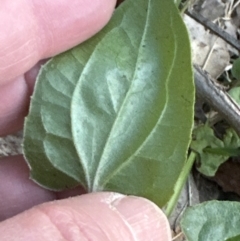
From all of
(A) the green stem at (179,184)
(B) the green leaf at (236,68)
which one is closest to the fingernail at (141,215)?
(A) the green stem at (179,184)

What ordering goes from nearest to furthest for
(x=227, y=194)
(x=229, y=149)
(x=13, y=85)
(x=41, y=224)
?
(x=41, y=224) → (x=13, y=85) → (x=229, y=149) → (x=227, y=194)

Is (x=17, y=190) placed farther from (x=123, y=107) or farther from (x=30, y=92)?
(x=123, y=107)

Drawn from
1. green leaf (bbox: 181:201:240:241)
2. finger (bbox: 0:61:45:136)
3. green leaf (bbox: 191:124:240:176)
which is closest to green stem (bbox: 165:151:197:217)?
green leaf (bbox: 191:124:240:176)

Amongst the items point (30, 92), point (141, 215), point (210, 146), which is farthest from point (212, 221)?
point (30, 92)

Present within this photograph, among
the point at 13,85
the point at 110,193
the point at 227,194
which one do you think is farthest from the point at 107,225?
the point at 227,194

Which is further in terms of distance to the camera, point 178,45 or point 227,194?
point 227,194

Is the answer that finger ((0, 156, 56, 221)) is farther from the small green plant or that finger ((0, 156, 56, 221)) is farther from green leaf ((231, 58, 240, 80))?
green leaf ((231, 58, 240, 80))

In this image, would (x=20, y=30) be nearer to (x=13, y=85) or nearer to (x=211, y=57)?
(x=13, y=85)
